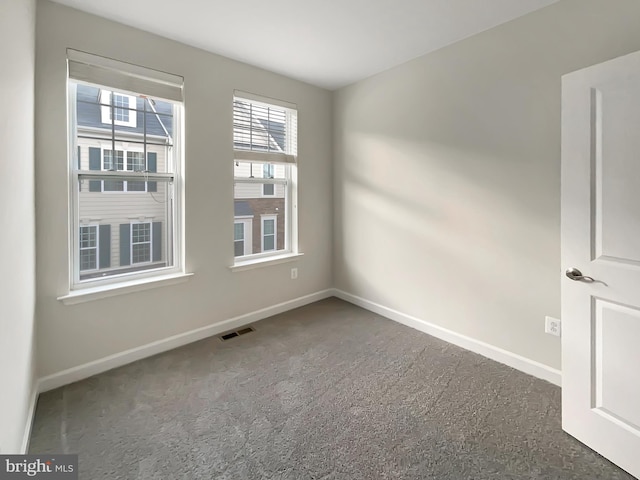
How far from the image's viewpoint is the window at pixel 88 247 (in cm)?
229

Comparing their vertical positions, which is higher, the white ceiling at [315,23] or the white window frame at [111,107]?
the white ceiling at [315,23]

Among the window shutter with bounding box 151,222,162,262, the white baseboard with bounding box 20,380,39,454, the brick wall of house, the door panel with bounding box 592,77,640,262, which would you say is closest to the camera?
the door panel with bounding box 592,77,640,262

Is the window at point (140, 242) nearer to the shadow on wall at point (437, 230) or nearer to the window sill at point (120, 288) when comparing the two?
the window sill at point (120, 288)

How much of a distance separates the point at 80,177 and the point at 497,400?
3.27m

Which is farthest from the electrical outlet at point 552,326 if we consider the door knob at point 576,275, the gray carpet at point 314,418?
the door knob at point 576,275

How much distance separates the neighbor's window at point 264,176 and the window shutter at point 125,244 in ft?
3.07

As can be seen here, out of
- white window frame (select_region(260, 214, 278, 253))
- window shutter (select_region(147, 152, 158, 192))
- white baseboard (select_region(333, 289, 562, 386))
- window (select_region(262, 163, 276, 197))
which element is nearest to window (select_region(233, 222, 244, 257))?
white window frame (select_region(260, 214, 278, 253))

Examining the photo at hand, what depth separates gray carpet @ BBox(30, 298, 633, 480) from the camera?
1481mm

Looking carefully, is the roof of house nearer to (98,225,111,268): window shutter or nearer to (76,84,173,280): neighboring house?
(76,84,173,280): neighboring house

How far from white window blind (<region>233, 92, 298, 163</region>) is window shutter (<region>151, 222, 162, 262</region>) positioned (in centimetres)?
97

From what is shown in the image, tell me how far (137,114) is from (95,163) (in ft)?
1.70

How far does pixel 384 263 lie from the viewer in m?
3.31

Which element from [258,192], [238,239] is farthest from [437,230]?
[238,239]

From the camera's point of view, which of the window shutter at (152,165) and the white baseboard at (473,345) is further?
the window shutter at (152,165)
